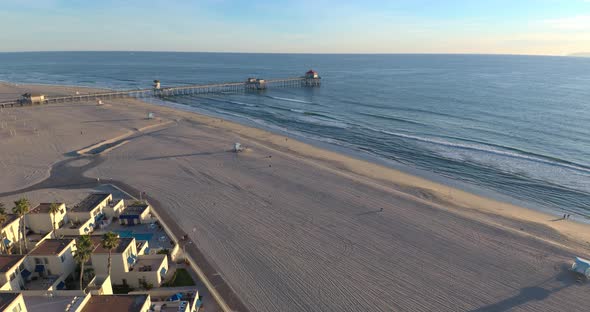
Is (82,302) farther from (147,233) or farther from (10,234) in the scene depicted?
(10,234)

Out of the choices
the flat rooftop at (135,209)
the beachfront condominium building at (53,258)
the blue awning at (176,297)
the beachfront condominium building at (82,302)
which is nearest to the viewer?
the beachfront condominium building at (82,302)

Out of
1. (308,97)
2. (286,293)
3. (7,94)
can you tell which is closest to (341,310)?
(286,293)

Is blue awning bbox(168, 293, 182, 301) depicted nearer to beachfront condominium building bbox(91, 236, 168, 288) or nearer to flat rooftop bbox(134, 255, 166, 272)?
beachfront condominium building bbox(91, 236, 168, 288)

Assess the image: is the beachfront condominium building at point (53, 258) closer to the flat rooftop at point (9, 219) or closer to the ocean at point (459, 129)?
the flat rooftop at point (9, 219)

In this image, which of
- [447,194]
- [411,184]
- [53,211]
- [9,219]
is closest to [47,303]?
[53,211]

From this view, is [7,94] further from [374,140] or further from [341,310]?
[341,310]

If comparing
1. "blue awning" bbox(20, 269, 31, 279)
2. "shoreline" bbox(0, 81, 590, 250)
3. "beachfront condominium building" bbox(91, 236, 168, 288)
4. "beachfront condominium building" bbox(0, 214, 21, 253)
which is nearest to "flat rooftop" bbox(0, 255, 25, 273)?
"blue awning" bbox(20, 269, 31, 279)

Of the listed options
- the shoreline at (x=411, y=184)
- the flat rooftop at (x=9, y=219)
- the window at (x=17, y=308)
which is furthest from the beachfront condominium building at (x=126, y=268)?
the shoreline at (x=411, y=184)
